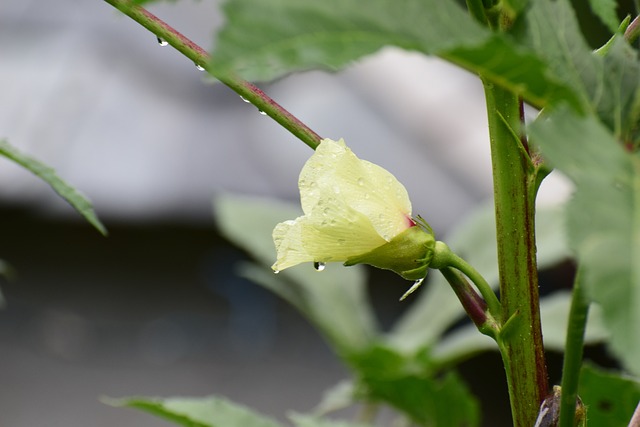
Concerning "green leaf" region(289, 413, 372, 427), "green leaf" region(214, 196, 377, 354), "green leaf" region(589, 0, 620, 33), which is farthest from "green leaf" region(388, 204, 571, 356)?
"green leaf" region(589, 0, 620, 33)

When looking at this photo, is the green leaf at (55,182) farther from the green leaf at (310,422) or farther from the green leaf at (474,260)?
the green leaf at (474,260)

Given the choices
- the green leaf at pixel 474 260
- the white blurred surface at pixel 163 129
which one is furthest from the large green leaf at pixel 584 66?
the white blurred surface at pixel 163 129

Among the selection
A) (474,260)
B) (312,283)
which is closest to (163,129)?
(312,283)

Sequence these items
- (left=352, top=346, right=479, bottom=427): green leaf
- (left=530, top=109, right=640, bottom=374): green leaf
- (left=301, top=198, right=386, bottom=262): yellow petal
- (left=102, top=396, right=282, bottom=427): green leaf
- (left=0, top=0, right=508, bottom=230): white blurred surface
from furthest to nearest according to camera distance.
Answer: (left=0, top=0, right=508, bottom=230): white blurred surface
(left=352, top=346, right=479, bottom=427): green leaf
(left=102, top=396, right=282, bottom=427): green leaf
(left=301, top=198, right=386, bottom=262): yellow petal
(left=530, top=109, right=640, bottom=374): green leaf

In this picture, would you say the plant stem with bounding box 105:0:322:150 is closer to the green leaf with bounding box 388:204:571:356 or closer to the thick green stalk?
the thick green stalk

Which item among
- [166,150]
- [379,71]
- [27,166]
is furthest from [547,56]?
[379,71]

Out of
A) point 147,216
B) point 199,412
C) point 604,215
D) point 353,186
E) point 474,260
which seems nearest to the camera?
point 604,215

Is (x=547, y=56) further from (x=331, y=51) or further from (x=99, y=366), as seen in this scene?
(x=99, y=366)

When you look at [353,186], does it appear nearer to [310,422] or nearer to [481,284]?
[481,284]
